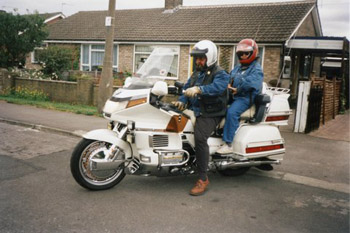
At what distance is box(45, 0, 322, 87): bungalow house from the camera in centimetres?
1628

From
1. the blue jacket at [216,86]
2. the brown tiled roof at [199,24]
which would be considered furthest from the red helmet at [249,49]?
the brown tiled roof at [199,24]

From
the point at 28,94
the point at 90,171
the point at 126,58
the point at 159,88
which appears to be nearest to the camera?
the point at 159,88

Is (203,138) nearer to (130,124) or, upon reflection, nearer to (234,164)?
(234,164)

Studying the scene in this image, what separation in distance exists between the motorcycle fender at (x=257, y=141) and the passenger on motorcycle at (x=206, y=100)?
0.45 metres

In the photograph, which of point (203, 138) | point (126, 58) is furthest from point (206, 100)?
point (126, 58)

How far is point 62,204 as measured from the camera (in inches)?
155

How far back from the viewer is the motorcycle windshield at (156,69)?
4.43 m

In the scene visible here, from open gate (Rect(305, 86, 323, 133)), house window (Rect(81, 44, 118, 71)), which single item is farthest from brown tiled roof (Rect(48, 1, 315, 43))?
open gate (Rect(305, 86, 323, 133))

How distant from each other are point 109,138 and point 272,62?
13310 millimetres

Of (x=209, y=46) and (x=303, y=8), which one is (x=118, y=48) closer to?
(x=303, y=8)

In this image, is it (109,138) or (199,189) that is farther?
(199,189)

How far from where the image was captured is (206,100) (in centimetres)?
438

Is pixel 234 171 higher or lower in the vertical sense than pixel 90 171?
lower

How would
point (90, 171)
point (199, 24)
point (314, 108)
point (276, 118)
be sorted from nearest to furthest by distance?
point (90, 171) → point (276, 118) → point (314, 108) → point (199, 24)
